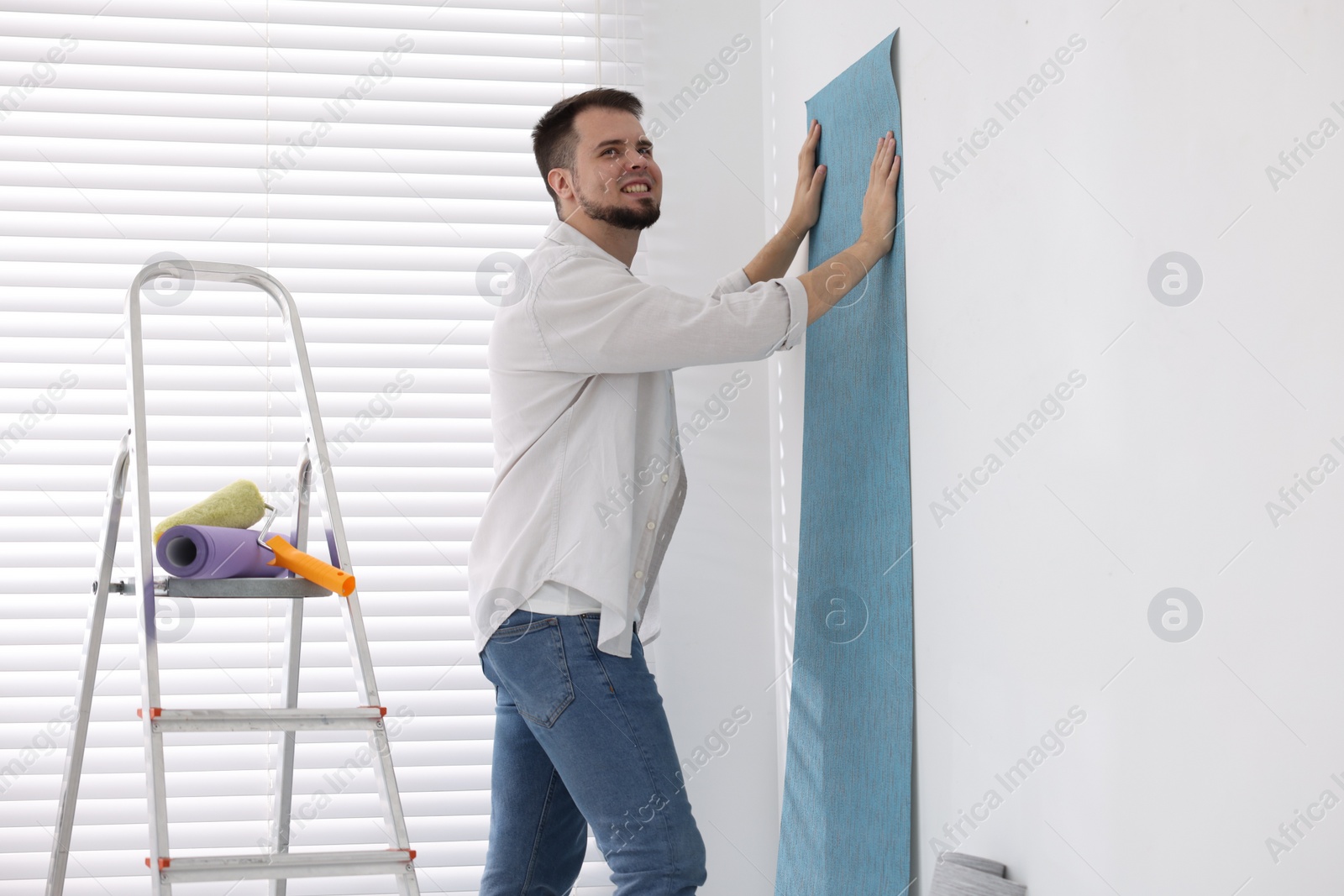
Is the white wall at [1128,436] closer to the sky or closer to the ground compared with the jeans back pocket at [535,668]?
closer to the sky

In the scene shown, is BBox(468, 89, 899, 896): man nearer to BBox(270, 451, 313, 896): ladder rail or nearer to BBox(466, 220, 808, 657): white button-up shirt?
BBox(466, 220, 808, 657): white button-up shirt

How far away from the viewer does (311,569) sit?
1.52m

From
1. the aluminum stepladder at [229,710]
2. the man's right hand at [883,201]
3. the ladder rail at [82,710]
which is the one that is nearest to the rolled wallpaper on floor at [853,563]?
the man's right hand at [883,201]

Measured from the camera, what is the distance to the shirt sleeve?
5.30 feet

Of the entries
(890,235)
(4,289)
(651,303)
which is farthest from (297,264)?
(890,235)

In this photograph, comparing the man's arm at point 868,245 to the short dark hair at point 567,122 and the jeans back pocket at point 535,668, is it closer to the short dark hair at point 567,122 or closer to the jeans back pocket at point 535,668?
the short dark hair at point 567,122

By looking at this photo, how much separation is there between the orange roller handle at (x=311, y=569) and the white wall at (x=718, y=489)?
2.79 feet

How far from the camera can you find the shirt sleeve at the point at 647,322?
5.30ft

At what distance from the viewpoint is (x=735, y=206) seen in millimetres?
2283

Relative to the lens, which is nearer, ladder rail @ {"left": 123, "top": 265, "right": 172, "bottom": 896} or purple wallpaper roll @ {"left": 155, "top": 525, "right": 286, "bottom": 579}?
ladder rail @ {"left": 123, "top": 265, "right": 172, "bottom": 896}

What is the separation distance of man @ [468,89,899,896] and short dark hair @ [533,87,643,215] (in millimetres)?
68

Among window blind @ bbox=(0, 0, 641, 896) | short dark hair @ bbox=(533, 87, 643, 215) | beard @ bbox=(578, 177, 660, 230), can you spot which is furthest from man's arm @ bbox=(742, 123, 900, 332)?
window blind @ bbox=(0, 0, 641, 896)

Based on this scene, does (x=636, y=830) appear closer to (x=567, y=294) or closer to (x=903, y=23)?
(x=567, y=294)

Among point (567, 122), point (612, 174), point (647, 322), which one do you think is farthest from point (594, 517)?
point (567, 122)
